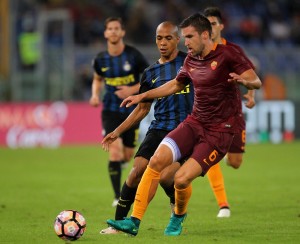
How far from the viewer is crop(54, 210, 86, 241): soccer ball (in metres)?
8.50

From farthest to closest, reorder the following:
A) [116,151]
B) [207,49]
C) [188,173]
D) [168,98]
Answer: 1. [116,151]
2. [168,98]
3. [207,49]
4. [188,173]

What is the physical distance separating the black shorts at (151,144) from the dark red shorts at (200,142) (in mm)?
576

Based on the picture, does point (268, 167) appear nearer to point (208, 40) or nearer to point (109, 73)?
point (109, 73)

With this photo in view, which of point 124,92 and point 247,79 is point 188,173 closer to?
point 247,79

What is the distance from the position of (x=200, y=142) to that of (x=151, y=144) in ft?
2.65

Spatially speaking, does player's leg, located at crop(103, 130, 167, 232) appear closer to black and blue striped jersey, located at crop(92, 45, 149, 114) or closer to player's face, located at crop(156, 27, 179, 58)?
player's face, located at crop(156, 27, 179, 58)

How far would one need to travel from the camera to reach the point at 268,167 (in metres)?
17.8

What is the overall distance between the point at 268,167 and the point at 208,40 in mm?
9529

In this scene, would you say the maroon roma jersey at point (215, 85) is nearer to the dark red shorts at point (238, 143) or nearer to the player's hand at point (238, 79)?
the player's hand at point (238, 79)

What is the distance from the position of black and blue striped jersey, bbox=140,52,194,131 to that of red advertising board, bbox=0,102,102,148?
46.4 feet

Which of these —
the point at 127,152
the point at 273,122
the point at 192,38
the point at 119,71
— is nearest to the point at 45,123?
the point at 273,122

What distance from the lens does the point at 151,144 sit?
9.38 meters

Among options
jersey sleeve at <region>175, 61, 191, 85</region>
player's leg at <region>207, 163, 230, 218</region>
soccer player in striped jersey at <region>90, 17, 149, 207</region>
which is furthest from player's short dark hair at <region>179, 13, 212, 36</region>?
soccer player in striped jersey at <region>90, 17, 149, 207</region>

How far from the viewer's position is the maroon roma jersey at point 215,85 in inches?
339
